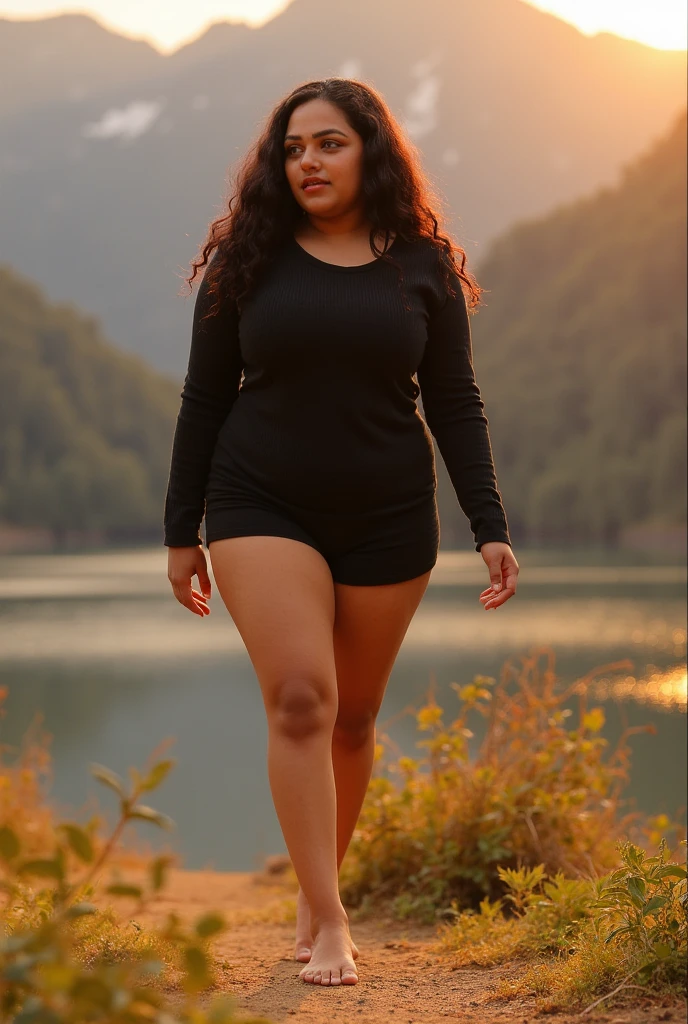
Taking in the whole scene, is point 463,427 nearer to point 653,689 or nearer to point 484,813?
point 484,813

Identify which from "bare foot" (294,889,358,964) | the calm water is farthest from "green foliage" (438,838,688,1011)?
the calm water

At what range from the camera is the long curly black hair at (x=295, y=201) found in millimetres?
2541

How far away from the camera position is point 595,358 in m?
51.2

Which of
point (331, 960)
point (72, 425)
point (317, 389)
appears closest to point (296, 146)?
point (317, 389)

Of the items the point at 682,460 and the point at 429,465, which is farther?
the point at 682,460

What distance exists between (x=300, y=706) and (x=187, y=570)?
50 cm

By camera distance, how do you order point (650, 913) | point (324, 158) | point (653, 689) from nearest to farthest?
point (650, 913) < point (324, 158) < point (653, 689)

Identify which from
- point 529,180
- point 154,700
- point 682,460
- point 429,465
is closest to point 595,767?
A: point 429,465

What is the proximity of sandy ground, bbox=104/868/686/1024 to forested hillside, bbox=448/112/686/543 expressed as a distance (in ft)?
109

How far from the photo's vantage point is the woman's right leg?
2.27m

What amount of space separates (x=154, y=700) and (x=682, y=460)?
21.5 metres

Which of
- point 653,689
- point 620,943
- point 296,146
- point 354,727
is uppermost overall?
point 296,146

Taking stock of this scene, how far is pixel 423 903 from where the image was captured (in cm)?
345

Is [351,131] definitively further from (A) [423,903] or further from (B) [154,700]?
(B) [154,700]
